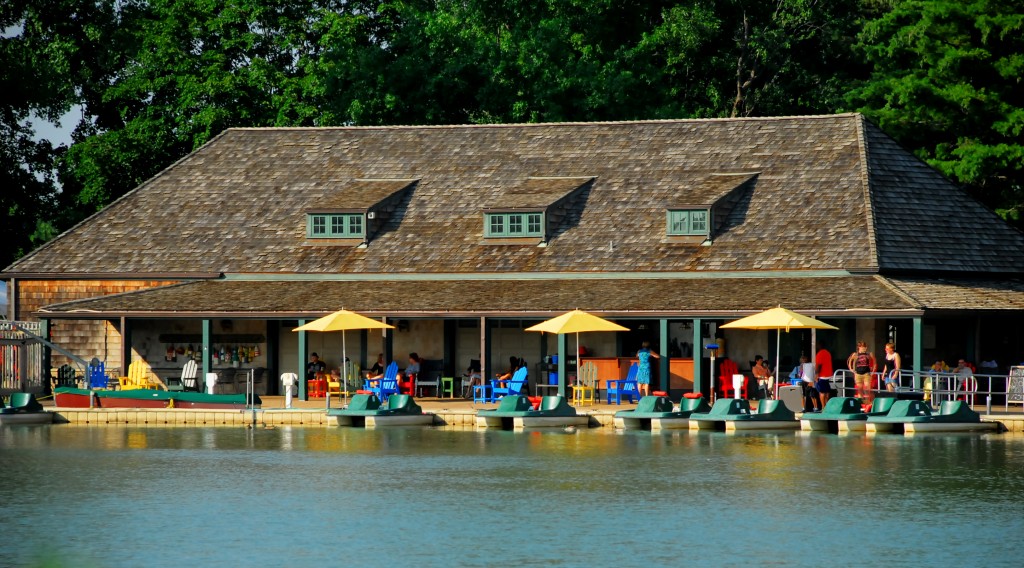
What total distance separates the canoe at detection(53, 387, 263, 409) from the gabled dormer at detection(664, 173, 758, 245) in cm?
→ 1118

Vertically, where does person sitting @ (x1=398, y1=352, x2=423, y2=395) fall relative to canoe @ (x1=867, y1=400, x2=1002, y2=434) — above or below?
above

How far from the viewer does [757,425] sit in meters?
33.8

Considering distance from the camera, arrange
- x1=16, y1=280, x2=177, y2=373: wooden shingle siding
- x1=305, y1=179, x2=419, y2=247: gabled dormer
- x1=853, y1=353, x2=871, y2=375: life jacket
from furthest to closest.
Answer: x1=305, y1=179, x2=419, y2=247: gabled dormer → x1=16, y1=280, x2=177, y2=373: wooden shingle siding → x1=853, y1=353, x2=871, y2=375: life jacket

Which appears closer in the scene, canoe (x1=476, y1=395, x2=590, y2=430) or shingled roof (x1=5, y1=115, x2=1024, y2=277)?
canoe (x1=476, y1=395, x2=590, y2=430)

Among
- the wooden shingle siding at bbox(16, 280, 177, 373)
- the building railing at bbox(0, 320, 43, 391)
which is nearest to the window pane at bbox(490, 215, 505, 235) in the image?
the wooden shingle siding at bbox(16, 280, 177, 373)

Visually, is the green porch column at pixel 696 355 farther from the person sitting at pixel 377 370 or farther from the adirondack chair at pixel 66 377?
the adirondack chair at pixel 66 377

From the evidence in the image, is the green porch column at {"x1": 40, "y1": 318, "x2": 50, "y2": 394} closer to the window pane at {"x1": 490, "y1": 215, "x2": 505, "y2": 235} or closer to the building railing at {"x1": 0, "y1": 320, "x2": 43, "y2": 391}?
the building railing at {"x1": 0, "y1": 320, "x2": 43, "y2": 391}

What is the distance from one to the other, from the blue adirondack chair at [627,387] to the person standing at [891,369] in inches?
221

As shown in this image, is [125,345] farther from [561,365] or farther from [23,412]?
[561,365]

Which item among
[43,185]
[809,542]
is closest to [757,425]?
[809,542]

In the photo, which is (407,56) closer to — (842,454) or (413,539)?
(842,454)

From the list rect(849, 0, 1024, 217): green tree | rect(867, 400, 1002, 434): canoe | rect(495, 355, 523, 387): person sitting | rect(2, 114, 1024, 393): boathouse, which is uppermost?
rect(849, 0, 1024, 217): green tree

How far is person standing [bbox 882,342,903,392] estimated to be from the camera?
3516cm

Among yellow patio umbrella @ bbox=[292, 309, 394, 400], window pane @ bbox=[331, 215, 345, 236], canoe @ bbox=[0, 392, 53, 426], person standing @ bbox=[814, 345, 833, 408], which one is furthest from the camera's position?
window pane @ bbox=[331, 215, 345, 236]
